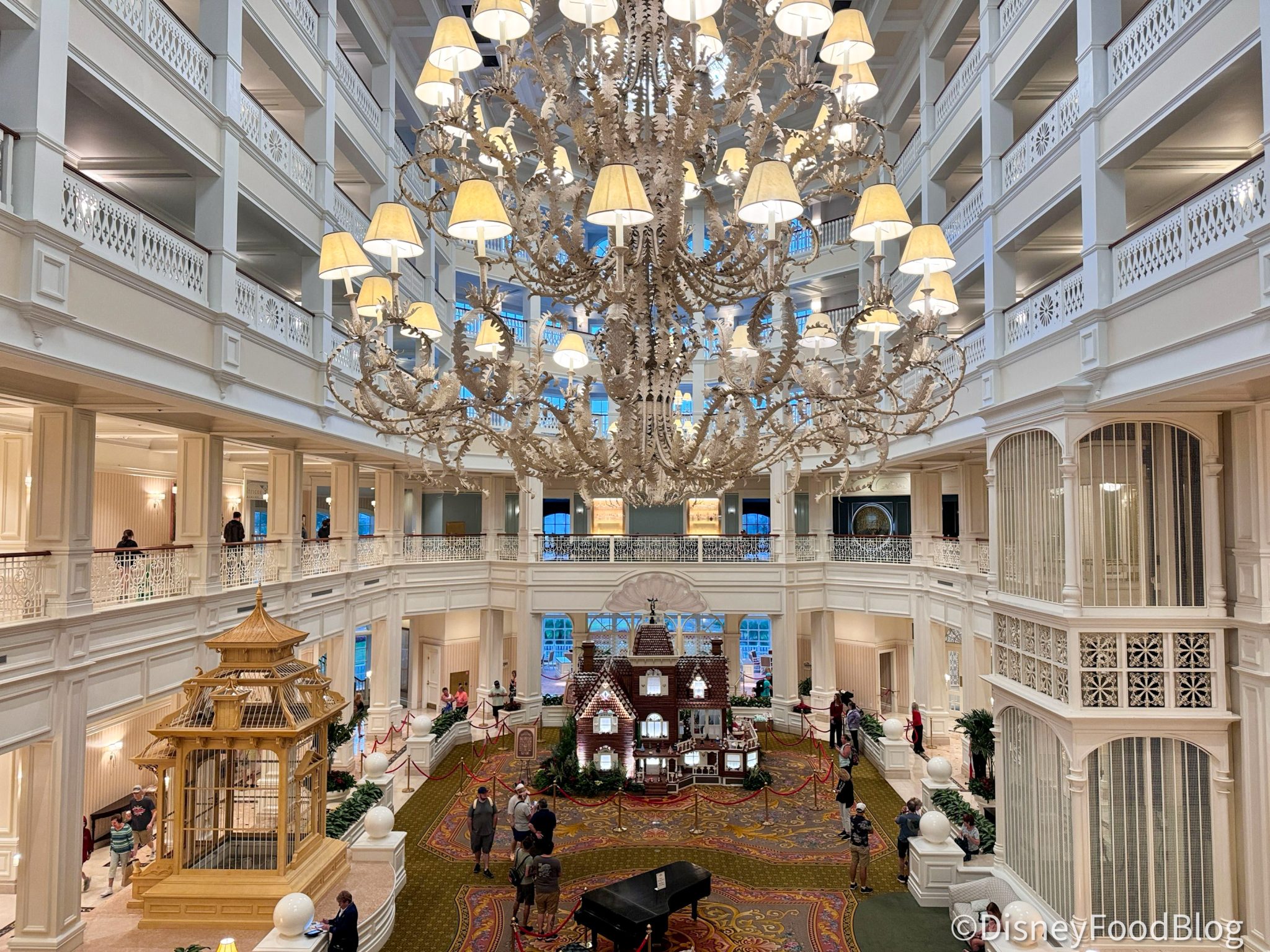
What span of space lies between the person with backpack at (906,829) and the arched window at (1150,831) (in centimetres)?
305

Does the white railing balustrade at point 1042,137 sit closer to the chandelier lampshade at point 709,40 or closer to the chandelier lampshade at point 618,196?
the chandelier lampshade at point 709,40

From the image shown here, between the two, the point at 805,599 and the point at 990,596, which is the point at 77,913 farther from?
the point at 805,599

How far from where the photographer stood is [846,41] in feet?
15.3

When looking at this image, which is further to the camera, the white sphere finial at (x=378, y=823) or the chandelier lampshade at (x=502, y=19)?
the white sphere finial at (x=378, y=823)

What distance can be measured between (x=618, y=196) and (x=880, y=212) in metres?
1.51

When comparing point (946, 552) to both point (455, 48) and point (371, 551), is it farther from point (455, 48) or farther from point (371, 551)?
point (455, 48)

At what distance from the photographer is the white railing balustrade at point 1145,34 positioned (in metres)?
7.02

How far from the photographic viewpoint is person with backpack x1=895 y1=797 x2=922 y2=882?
35.0 feet

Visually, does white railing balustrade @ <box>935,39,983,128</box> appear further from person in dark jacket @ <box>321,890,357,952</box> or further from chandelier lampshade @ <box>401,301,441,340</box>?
person in dark jacket @ <box>321,890,357,952</box>

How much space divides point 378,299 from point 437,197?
2.39 ft

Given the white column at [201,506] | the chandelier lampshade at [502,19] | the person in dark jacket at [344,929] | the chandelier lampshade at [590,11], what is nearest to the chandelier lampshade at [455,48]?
the chandelier lampshade at [502,19]

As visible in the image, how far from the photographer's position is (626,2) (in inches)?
180

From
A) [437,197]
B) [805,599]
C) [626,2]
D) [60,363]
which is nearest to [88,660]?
[60,363]

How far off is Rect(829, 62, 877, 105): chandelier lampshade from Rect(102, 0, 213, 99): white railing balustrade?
6501 mm
